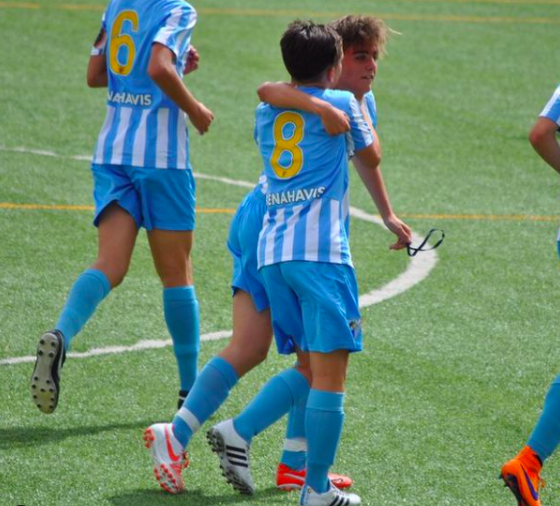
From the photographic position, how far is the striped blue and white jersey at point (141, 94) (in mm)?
5242

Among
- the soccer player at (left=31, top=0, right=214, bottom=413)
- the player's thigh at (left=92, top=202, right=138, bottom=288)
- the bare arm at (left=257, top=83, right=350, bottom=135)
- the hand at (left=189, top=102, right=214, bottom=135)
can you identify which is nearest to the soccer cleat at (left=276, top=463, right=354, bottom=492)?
the soccer player at (left=31, top=0, right=214, bottom=413)

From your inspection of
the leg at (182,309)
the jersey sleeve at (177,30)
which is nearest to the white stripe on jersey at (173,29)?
the jersey sleeve at (177,30)

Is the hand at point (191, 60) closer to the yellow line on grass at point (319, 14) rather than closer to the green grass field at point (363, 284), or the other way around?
the green grass field at point (363, 284)

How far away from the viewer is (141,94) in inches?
209

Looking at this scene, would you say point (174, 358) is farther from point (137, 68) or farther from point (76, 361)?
point (137, 68)

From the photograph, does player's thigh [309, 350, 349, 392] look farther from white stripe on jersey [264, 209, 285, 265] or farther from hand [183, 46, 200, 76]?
hand [183, 46, 200, 76]

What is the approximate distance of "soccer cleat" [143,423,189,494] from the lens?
4.43 metres

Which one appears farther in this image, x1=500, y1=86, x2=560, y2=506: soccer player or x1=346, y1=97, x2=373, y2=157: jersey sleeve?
x1=500, y1=86, x2=560, y2=506: soccer player

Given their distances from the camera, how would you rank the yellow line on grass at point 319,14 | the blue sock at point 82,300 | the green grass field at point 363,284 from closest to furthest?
the green grass field at point 363,284 → the blue sock at point 82,300 → the yellow line on grass at point 319,14

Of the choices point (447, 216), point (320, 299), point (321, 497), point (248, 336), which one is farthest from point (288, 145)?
point (447, 216)

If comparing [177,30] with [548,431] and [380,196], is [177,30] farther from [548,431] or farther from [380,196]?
[548,431]

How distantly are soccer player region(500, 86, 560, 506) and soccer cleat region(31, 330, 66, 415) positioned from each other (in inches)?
65.7

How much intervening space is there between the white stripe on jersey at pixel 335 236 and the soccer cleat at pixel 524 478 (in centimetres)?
96

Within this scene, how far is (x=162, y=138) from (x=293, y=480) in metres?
1.57
